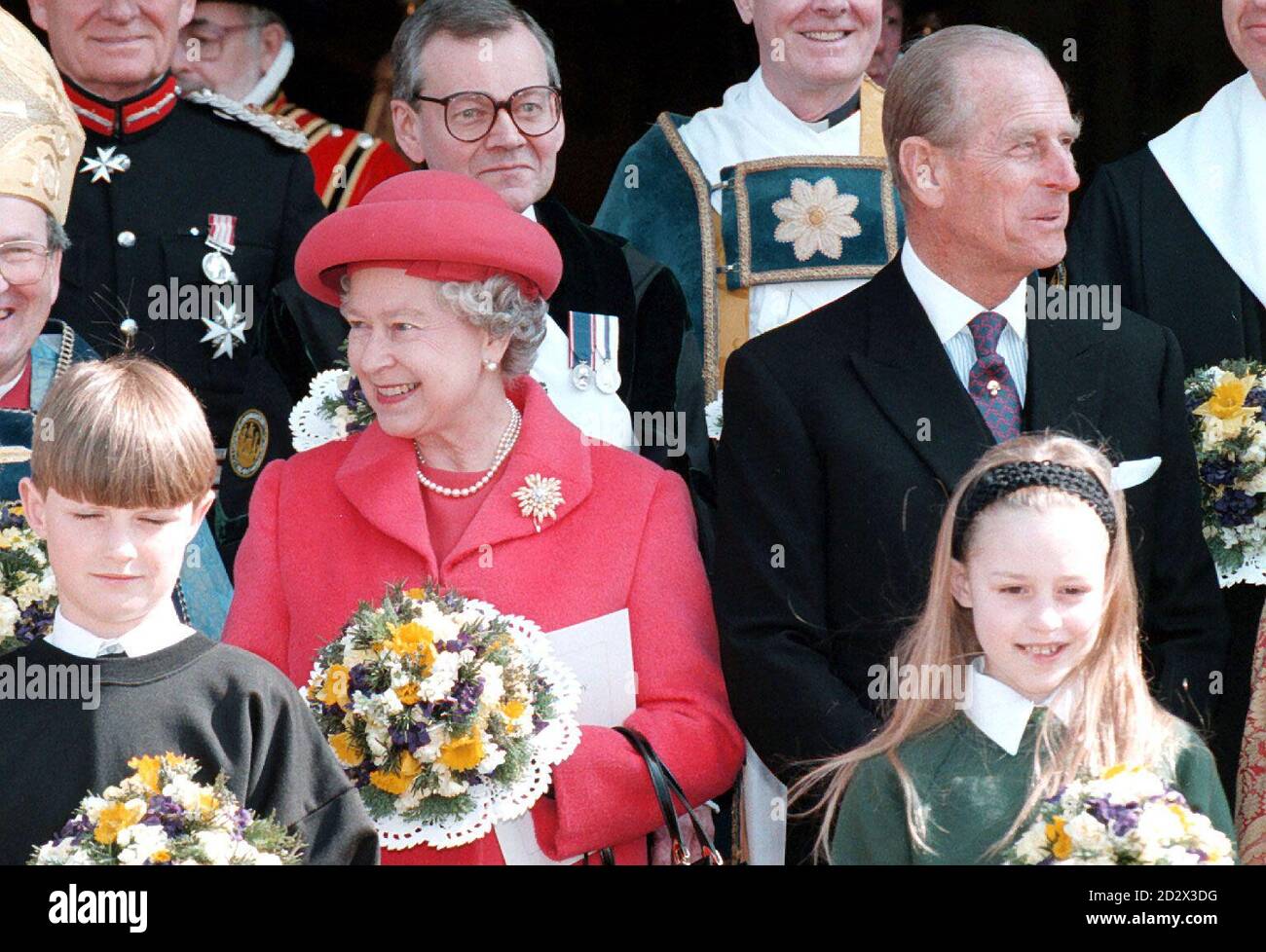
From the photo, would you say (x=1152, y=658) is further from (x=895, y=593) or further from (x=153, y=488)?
(x=153, y=488)

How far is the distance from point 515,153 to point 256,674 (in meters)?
1.62

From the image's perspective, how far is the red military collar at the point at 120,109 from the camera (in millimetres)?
5254

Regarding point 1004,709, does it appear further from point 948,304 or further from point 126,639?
point 126,639

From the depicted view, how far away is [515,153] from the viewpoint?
16.2 feet

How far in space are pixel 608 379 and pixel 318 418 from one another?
619 millimetres

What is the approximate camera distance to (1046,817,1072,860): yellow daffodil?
355 cm

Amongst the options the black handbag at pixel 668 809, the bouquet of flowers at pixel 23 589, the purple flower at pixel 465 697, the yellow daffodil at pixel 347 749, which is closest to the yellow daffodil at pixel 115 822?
the yellow daffodil at pixel 347 749

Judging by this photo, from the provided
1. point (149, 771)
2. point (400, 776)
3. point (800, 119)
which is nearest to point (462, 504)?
point (400, 776)

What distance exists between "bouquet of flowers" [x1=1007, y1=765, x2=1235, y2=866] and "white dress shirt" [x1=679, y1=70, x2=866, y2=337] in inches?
70.4

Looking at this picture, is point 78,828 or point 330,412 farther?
point 330,412

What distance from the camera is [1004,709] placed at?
3.83 metres

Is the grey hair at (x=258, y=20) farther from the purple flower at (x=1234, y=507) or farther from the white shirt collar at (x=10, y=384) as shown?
the purple flower at (x=1234, y=507)

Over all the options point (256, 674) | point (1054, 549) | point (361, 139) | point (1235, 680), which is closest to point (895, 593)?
point (1054, 549)

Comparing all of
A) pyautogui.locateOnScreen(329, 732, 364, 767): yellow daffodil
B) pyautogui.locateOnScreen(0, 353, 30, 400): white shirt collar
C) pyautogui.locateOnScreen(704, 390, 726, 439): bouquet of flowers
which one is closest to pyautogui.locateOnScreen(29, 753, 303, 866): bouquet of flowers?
pyautogui.locateOnScreen(329, 732, 364, 767): yellow daffodil
